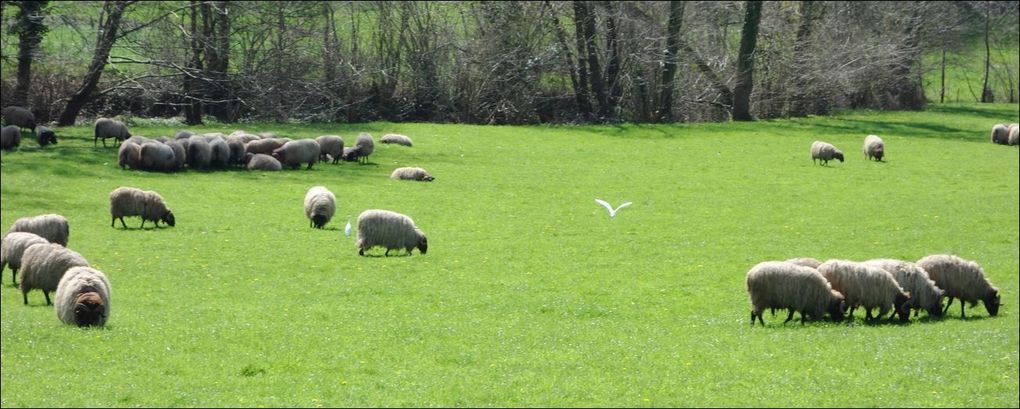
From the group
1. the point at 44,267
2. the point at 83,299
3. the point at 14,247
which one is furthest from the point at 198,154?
the point at 83,299

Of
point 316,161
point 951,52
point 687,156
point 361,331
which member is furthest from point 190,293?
point 951,52

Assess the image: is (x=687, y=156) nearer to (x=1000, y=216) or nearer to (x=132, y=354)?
(x=1000, y=216)

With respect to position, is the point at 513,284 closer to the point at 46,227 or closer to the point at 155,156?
the point at 46,227

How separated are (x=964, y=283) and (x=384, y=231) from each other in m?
10.8

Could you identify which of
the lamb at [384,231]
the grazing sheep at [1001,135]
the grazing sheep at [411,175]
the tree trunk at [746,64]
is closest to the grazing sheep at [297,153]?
the grazing sheep at [411,175]

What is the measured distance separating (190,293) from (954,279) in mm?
12183

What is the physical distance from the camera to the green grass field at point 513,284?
44.0ft

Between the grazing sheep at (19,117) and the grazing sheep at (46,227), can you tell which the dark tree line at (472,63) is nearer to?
the grazing sheep at (19,117)

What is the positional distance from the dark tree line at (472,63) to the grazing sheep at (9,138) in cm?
767

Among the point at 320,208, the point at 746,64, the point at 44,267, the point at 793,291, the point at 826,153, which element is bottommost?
the point at 44,267

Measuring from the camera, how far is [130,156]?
3409 cm

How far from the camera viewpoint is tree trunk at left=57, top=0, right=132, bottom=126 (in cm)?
4259

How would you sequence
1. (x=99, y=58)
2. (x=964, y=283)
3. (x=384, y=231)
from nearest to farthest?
(x=964, y=283)
(x=384, y=231)
(x=99, y=58)

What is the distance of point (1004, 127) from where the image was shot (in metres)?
48.1
